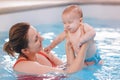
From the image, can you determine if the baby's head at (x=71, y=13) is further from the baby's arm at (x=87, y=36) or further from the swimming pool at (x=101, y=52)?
the swimming pool at (x=101, y=52)

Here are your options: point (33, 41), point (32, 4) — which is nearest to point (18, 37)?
point (33, 41)

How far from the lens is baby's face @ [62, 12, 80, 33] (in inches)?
95.2

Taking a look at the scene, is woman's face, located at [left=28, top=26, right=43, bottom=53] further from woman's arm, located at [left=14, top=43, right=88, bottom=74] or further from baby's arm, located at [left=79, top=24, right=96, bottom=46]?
baby's arm, located at [left=79, top=24, right=96, bottom=46]

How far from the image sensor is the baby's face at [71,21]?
2.42 metres

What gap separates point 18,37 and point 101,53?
1.32 m

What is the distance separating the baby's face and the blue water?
0.33 meters

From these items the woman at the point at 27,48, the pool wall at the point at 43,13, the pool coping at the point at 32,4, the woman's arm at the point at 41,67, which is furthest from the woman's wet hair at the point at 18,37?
the pool coping at the point at 32,4

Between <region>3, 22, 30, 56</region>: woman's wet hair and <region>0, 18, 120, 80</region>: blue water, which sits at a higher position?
<region>3, 22, 30, 56</region>: woman's wet hair

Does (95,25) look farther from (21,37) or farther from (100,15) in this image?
(21,37)

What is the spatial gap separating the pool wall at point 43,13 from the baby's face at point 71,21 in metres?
2.36

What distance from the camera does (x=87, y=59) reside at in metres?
2.68

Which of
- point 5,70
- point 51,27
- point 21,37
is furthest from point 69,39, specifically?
point 51,27

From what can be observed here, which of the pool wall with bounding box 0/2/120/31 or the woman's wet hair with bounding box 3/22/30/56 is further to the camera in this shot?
the pool wall with bounding box 0/2/120/31

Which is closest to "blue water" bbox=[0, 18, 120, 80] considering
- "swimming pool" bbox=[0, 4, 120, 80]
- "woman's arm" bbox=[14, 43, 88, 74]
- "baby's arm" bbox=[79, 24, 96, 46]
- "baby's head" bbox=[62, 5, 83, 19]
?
"swimming pool" bbox=[0, 4, 120, 80]
